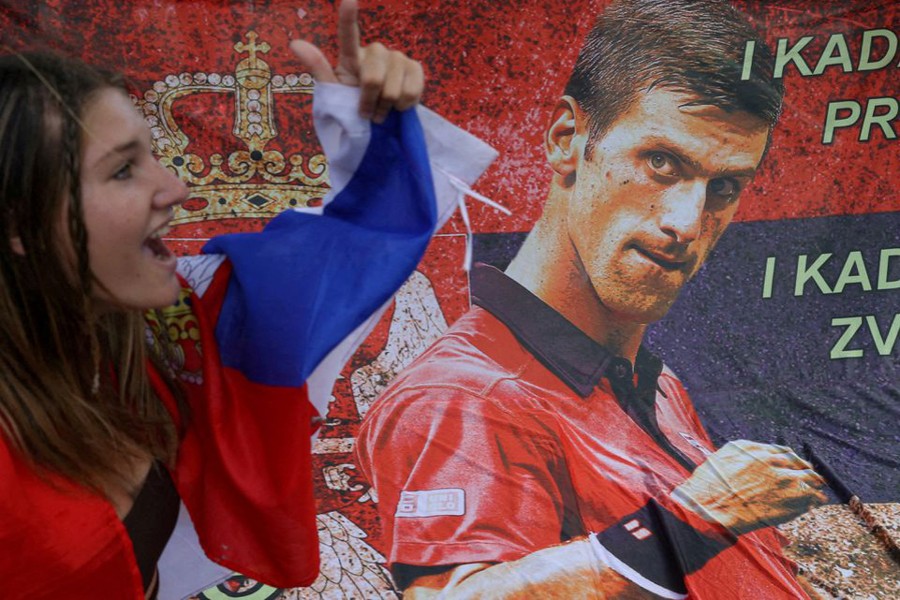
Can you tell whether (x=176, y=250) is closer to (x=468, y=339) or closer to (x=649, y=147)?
(x=468, y=339)

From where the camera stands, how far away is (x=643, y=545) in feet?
5.42

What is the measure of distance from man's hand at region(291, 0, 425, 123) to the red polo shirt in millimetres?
1165

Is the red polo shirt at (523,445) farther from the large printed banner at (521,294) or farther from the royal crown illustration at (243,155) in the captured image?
the royal crown illustration at (243,155)

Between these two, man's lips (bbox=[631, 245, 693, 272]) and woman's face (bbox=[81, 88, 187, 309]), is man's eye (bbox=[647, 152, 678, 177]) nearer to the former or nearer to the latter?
man's lips (bbox=[631, 245, 693, 272])

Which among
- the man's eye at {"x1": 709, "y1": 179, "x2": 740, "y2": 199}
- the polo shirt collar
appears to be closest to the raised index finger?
the polo shirt collar

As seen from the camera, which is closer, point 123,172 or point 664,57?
point 123,172

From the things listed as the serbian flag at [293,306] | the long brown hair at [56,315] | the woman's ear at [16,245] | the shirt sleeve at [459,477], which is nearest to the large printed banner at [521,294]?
the shirt sleeve at [459,477]

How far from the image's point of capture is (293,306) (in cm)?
70

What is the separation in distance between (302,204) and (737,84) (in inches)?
50.1

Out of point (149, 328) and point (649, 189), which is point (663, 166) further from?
point (149, 328)

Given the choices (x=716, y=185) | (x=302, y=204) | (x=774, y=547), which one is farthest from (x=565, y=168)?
(x=774, y=547)

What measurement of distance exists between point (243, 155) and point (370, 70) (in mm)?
1357

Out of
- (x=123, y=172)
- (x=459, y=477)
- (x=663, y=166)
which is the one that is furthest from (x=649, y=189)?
(x=123, y=172)

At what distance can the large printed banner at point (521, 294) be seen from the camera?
1.70 meters
